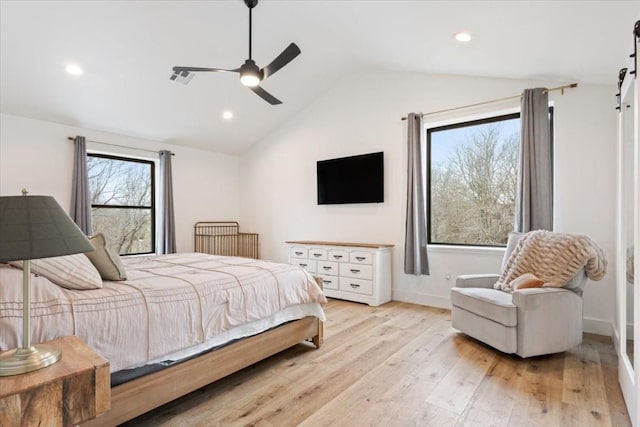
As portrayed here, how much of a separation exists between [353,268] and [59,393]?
3.71 metres

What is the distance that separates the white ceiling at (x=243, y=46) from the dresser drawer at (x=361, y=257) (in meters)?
2.45

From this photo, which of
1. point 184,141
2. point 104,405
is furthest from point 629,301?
point 184,141

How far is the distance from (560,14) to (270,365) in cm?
330

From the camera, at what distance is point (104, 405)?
122 centimetres

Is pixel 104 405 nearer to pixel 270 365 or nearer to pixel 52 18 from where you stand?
pixel 270 365

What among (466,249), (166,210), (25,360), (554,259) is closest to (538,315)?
(554,259)

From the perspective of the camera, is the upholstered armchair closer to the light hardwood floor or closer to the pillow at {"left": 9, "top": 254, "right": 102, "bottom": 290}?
the light hardwood floor

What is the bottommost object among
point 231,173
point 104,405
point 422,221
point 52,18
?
point 104,405

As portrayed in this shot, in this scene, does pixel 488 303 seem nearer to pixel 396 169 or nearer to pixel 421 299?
pixel 421 299

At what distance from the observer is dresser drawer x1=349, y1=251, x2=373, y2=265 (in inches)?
175

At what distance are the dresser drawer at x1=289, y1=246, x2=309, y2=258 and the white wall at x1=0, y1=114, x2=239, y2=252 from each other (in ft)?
6.51

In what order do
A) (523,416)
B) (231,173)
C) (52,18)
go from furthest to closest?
1. (231,173)
2. (52,18)
3. (523,416)

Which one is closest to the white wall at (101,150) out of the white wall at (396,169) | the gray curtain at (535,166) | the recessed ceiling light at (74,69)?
the white wall at (396,169)

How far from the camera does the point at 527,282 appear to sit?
2.92m
